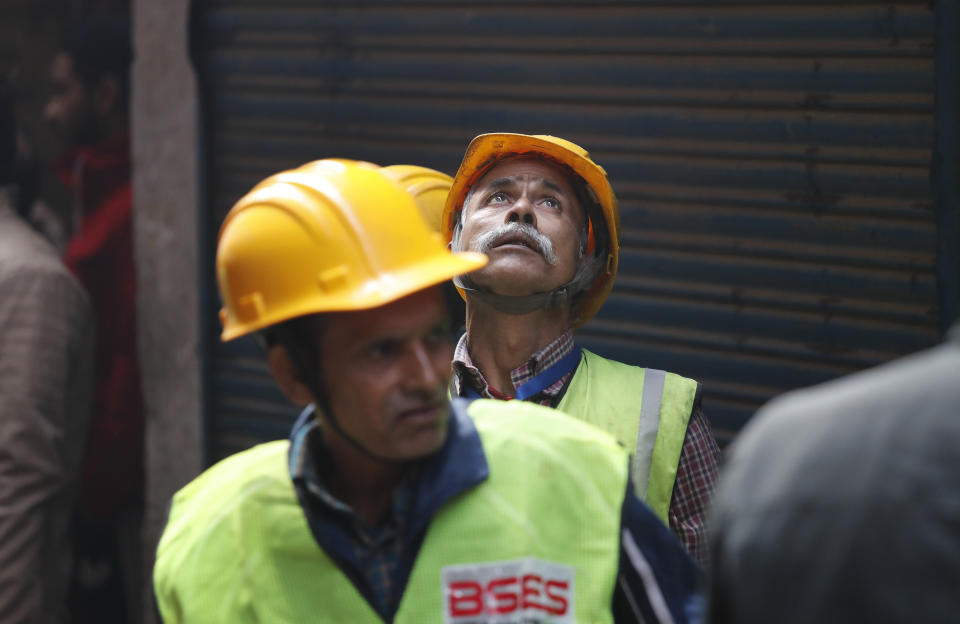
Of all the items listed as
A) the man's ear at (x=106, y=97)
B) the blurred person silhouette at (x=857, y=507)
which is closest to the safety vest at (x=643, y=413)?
the blurred person silhouette at (x=857, y=507)

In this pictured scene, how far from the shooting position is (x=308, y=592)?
2.03 meters

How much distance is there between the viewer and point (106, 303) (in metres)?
5.85

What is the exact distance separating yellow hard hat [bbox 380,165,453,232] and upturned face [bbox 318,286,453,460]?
1.59 m

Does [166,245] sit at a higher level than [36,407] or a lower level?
higher

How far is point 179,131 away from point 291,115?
0.70 metres

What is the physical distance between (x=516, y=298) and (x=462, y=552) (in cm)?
128

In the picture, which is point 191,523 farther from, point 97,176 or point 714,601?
point 97,176

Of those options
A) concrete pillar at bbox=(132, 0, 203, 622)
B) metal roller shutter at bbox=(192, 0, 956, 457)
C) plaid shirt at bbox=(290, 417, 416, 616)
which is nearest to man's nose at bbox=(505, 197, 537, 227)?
metal roller shutter at bbox=(192, 0, 956, 457)

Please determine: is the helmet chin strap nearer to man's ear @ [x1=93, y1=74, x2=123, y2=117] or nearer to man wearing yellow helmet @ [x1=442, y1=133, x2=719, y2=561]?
man wearing yellow helmet @ [x1=442, y1=133, x2=719, y2=561]

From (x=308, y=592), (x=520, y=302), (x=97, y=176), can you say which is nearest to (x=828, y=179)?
(x=520, y=302)

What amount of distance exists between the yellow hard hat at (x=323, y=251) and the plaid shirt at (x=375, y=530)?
31cm

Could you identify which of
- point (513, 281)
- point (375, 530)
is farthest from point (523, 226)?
point (375, 530)

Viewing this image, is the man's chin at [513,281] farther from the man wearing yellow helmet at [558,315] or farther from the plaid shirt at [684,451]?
the plaid shirt at [684,451]

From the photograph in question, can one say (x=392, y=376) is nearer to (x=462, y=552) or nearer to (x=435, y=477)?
(x=435, y=477)
